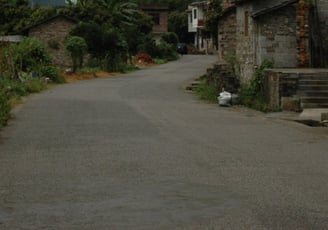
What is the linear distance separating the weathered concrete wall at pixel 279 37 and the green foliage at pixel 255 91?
618mm

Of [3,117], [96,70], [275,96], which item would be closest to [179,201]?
[3,117]

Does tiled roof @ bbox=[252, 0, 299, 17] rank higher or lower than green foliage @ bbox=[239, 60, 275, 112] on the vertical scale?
higher

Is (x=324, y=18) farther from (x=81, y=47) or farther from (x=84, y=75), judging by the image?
(x=81, y=47)

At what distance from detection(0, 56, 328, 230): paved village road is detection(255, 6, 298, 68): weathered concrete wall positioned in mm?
6993

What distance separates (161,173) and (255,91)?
56.4ft

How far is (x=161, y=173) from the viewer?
11648mm

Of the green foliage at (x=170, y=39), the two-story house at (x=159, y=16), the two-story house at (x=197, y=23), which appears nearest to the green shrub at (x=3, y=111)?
the green foliage at (x=170, y=39)

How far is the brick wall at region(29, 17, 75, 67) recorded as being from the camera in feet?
210

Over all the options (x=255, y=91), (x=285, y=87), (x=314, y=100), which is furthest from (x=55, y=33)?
(x=314, y=100)

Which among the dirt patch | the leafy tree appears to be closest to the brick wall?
the leafy tree

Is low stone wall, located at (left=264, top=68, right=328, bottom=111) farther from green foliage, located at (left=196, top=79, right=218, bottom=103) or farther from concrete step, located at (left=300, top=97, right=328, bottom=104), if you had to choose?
green foliage, located at (left=196, top=79, right=218, bottom=103)

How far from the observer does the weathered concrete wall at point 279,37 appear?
29.5 metres

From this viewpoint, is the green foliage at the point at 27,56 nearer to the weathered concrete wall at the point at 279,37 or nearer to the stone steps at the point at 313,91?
the weathered concrete wall at the point at 279,37

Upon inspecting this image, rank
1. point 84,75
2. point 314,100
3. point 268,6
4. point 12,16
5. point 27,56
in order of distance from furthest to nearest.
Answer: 1. point 12,16
2. point 84,75
3. point 27,56
4. point 268,6
5. point 314,100
